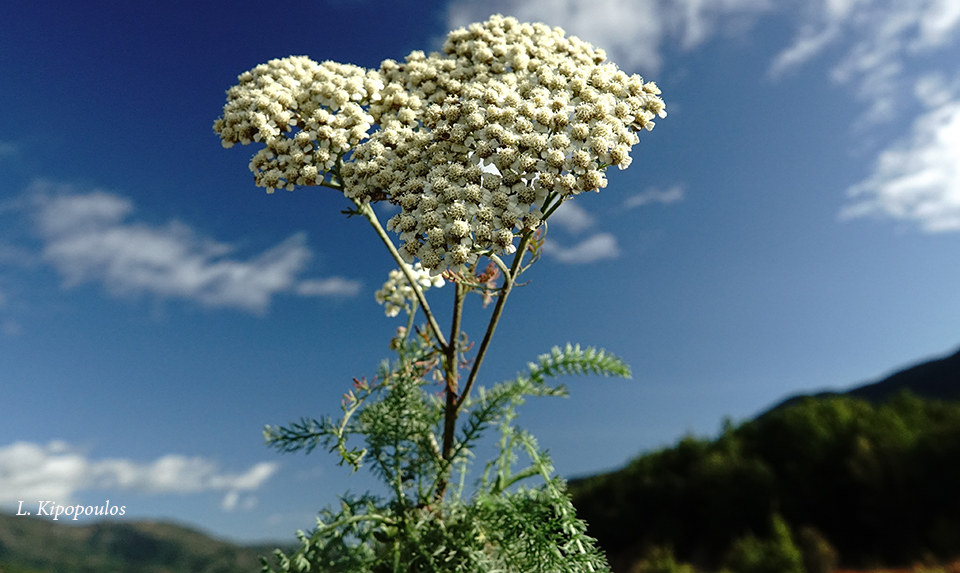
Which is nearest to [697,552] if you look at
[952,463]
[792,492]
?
[792,492]

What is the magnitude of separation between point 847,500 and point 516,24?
8.83 meters

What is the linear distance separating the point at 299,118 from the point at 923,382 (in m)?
20.8

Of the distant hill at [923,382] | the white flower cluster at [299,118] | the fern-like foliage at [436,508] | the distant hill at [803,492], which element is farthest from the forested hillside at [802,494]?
the distant hill at [923,382]

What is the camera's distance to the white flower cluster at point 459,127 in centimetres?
161

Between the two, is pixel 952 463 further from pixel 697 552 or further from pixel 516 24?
pixel 516 24

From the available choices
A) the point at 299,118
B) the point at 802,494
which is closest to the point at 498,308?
the point at 299,118

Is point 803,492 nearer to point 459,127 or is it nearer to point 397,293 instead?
point 397,293

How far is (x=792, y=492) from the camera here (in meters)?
9.11

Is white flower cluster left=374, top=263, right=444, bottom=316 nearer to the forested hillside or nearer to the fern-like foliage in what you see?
the fern-like foliage

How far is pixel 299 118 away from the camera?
6.61 feet

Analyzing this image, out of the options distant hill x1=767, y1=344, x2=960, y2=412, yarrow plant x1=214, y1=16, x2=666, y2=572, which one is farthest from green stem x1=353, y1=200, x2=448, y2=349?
distant hill x1=767, y1=344, x2=960, y2=412

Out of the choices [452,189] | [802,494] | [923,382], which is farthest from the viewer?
[923,382]

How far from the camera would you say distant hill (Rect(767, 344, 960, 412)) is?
55.2ft

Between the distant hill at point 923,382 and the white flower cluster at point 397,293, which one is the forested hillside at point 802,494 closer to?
the white flower cluster at point 397,293
